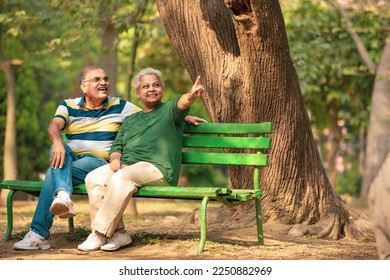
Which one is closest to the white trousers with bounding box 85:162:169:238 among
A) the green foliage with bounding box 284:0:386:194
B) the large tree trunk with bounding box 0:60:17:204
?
the green foliage with bounding box 284:0:386:194

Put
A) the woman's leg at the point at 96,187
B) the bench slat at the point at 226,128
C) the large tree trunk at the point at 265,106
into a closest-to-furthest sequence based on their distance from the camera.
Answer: the woman's leg at the point at 96,187 → the bench slat at the point at 226,128 → the large tree trunk at the point at 265,106

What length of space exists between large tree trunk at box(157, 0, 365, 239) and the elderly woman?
1124mm

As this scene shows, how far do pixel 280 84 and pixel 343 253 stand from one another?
165cm

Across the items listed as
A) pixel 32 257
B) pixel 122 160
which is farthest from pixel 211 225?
pixel 32 257

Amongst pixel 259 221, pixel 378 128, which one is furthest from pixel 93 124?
pixel 378 128

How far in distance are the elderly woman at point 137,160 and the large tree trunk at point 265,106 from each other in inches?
44.3

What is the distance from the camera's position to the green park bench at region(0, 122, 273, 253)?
6.84m

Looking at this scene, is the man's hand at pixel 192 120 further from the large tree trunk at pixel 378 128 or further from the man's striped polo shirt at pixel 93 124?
the large tree trunk at pixel 378 128

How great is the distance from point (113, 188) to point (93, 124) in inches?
35.7

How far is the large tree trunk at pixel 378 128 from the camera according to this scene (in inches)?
666

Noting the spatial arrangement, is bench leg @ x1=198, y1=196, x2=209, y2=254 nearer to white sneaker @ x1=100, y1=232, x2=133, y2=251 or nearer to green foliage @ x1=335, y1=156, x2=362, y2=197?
white sneaker @ x1=100, y1=232, x2=133, y2=251

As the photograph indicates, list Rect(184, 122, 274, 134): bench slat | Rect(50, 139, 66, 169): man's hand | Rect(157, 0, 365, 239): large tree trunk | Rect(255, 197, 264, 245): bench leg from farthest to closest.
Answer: Rect(157, 0, 365, 239): large tree trunk → Rect(184, 122, 274, 134): bench slat → Rect(255, 197, 264, 245): bench leg → Rect(50, 139, 66, 169): man's hand

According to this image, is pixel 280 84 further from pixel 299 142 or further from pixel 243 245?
pixel 243 245

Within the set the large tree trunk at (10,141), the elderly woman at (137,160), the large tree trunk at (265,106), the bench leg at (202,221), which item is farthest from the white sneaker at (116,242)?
the large tree trunk at (10,141)
